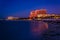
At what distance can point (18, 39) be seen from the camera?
7.36m

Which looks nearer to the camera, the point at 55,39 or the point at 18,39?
the point at 55,39

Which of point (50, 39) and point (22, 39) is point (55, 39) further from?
point (22, 39)

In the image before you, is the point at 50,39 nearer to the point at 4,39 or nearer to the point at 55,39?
the point at 55,39

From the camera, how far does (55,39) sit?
6.76 metres

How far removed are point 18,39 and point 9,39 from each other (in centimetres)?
37

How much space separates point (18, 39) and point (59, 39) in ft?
5.37

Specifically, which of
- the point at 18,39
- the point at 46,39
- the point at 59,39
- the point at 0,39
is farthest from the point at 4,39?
the point at 59,39

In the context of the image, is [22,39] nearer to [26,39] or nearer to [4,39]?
[26,39]

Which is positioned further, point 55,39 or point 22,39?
point 22,39

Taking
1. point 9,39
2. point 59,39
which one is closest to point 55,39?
point 59,39

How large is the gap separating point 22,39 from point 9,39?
51cm

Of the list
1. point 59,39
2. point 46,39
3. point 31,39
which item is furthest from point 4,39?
point 59,39

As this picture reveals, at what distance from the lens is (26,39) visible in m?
7.36

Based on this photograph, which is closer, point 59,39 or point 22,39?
point 59,39
